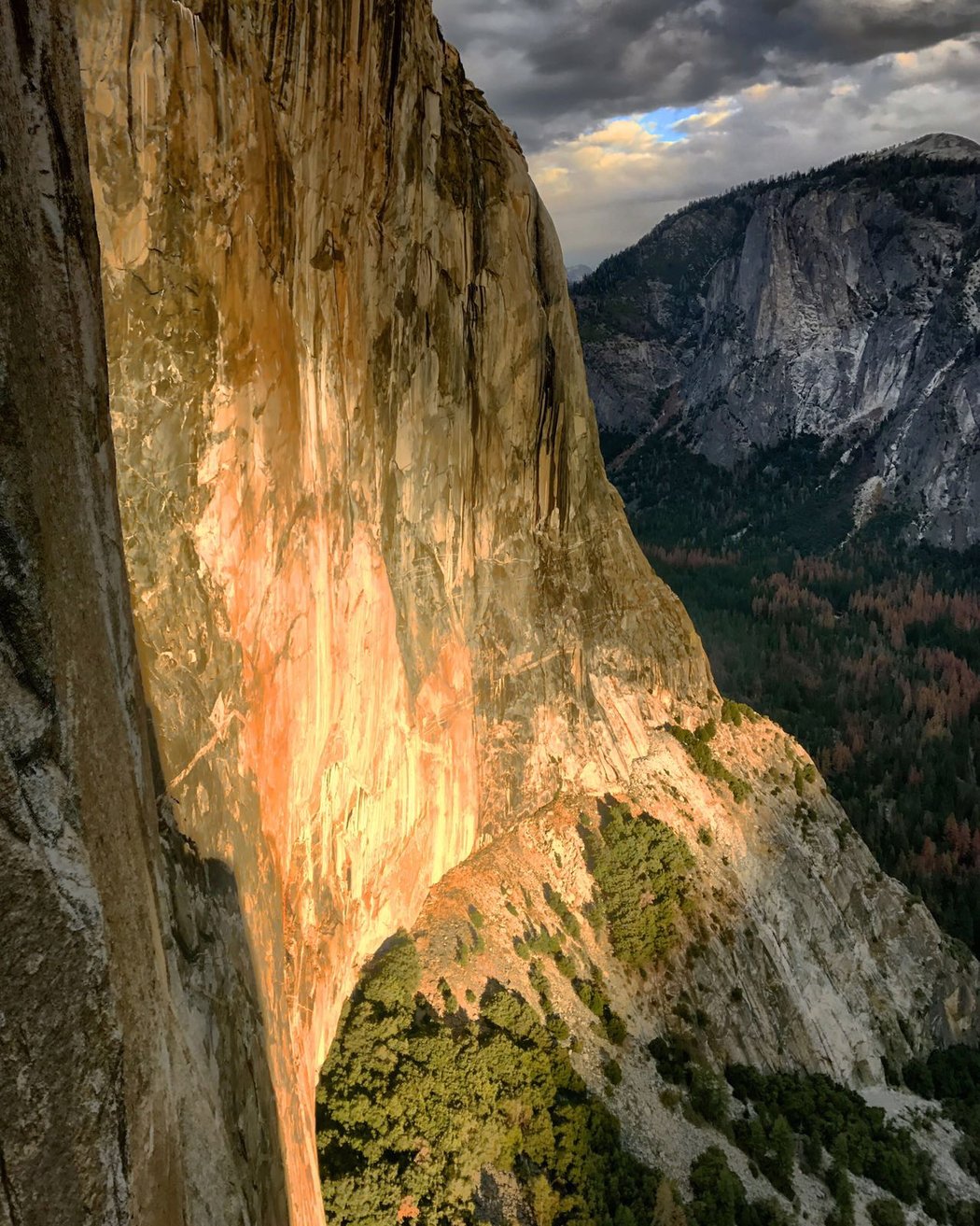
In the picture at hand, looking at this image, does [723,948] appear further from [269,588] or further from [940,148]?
[940,148]

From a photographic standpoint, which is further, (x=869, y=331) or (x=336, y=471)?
(x=869, y=331)

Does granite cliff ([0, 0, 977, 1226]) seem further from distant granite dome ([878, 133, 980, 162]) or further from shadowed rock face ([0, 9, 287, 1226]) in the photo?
distant granite dome ([878, 133, 980, 162])

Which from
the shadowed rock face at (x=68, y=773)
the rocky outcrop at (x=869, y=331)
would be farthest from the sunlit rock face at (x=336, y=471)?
the rocky outcrop at (x=869, y=331)

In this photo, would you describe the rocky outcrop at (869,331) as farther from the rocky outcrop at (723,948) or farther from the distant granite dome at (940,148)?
the rocky outcrop at (723,948)

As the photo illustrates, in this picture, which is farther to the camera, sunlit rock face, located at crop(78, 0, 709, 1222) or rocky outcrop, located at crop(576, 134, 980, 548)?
rocky outcrop, located at crop(576, 134, 980, 548)

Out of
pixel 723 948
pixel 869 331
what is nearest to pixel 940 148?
pixel 869 331

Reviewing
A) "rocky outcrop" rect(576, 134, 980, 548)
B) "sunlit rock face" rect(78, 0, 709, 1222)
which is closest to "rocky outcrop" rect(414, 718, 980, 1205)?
"sunlit rock face" rect(78, 0, 709, 1222)

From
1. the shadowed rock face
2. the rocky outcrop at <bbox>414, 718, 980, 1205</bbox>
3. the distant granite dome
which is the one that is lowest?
the rocky outcrop at <bbox>414, 718, 980, 1205</bbox>
